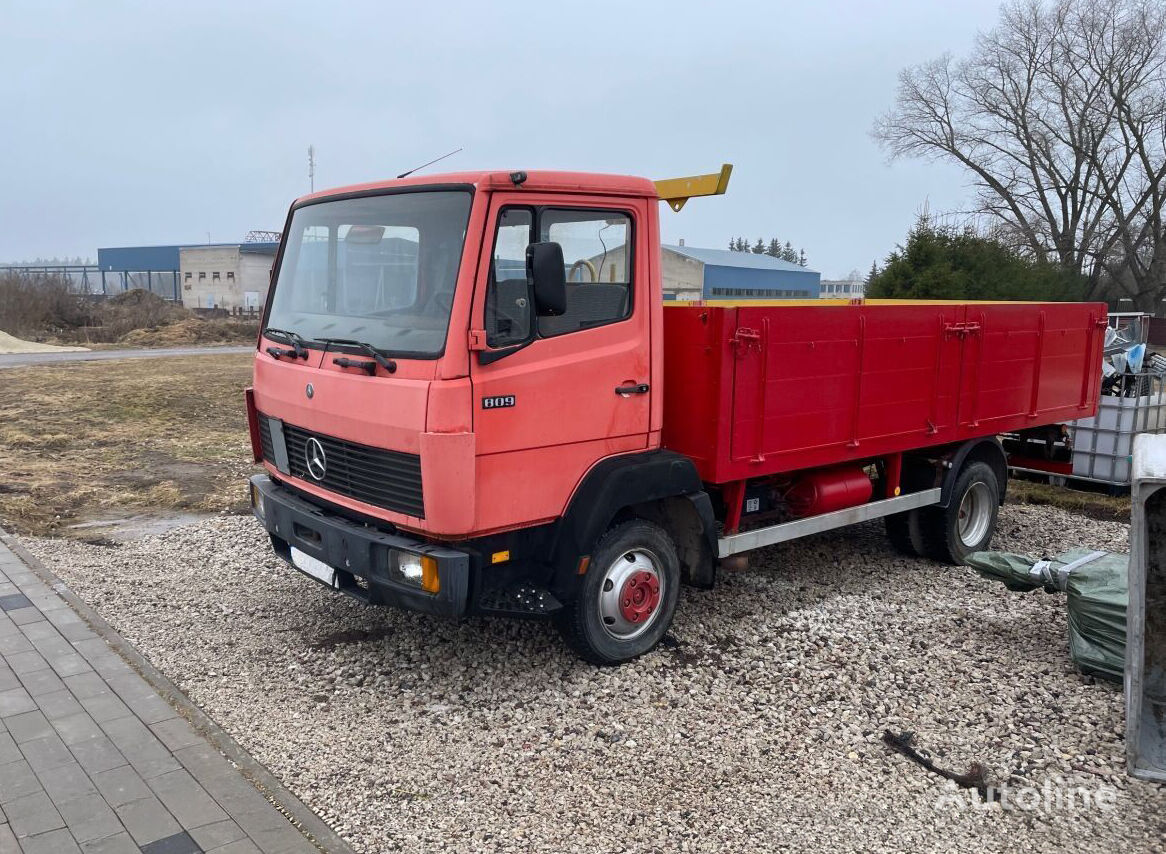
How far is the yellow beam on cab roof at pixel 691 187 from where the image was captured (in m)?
5.09

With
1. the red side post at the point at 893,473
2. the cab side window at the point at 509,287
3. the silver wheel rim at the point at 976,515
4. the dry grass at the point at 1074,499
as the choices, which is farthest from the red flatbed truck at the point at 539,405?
the dry grass at the point at 1074,499

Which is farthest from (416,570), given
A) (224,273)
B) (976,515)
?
(224,273)

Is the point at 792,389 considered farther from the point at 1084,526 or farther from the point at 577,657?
the point at 1084,526

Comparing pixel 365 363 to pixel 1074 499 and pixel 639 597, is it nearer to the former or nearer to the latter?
pixel 639 597

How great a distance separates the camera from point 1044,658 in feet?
17.1

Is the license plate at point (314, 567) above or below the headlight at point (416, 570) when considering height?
below

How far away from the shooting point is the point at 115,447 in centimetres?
1139

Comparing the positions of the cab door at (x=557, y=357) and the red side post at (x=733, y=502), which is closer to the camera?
the cab door at (x=557, y=357)

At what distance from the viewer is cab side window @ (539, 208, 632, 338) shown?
4.47 meters

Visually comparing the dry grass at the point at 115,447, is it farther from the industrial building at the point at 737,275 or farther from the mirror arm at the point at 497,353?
the industrial building at the point at 737,275

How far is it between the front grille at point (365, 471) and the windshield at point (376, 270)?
517 millimetres

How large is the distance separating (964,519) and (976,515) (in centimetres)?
14

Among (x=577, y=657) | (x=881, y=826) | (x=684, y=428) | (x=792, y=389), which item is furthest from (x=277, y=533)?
(x=881, y=826)

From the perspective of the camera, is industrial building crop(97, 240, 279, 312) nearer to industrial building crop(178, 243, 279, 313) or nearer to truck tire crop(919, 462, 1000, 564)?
industrial building crop(178, 243, 279, 313)
